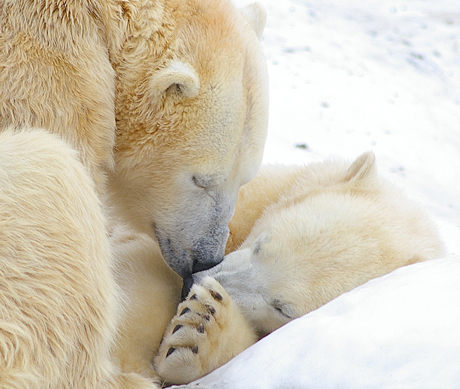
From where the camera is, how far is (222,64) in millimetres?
2277

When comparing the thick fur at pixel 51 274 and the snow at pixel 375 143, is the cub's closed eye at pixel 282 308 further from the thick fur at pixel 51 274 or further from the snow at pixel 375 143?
the thick fur at pixel 51 274

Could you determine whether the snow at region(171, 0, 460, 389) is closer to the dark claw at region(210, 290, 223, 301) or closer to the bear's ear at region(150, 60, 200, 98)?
the dark claw at region(210, 290, 223, 301)

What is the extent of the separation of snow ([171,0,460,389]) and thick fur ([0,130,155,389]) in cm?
39

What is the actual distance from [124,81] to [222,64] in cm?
39

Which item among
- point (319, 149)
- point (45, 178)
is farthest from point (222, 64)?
point (319, 149)

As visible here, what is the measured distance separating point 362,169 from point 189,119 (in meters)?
1.06

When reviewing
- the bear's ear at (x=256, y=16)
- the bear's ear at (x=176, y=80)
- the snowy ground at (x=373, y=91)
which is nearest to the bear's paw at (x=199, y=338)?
the bear's ear at (x=176, y=80)

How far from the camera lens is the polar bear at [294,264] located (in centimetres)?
217

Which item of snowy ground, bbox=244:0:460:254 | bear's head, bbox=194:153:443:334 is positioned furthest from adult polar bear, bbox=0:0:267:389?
snowy ground, bbox=244:0:460:254

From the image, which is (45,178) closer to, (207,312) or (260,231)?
(207,312)

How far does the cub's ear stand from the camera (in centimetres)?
291

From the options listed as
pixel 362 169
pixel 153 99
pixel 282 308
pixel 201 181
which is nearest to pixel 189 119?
pixel 153 99

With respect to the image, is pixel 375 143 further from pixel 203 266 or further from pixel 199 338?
pixel 199 338

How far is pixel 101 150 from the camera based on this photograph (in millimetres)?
2182
